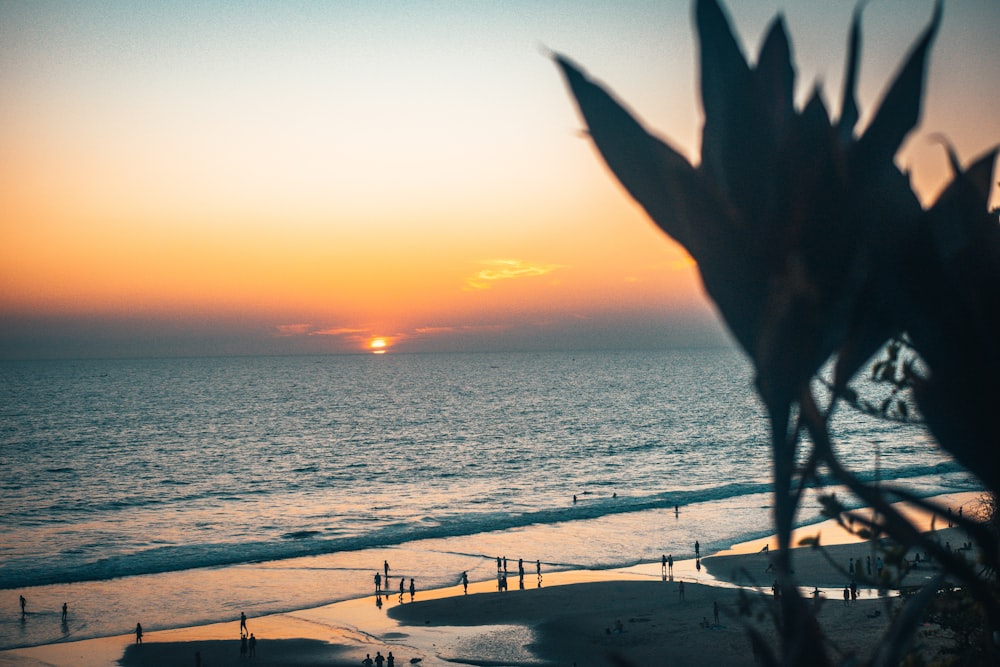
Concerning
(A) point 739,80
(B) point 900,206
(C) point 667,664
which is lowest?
(C) point 667,664

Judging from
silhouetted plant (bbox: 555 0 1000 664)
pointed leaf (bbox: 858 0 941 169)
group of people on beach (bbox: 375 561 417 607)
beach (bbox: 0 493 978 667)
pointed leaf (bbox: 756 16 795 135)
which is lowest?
beach (bbox: 0 493 978 667)

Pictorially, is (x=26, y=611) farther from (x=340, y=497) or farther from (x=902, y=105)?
(x=902, y=105)

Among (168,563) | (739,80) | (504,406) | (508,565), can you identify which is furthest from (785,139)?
(504,406)

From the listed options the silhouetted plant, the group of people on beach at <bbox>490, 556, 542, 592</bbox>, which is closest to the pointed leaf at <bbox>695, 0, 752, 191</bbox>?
the silhouetted plant

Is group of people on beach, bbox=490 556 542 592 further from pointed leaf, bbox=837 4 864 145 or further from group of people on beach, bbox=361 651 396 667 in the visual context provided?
pointed leaf, bbox=837 4 864 145

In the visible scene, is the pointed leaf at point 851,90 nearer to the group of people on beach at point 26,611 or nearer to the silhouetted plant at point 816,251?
the silhouetted plant at point 816,251

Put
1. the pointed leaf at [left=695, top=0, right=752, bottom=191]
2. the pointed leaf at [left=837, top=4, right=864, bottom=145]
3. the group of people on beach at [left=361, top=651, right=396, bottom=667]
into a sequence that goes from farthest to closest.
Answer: the group of people on beach at [left=361, top=651, right=396, bottom=667], the pointed leaf at [left=695, top=0, right=752, bottom=191], the pointed leaf at [left=837, top=4, right=864, bottom=145]

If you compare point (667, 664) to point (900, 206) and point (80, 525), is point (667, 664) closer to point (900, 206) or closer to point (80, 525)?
point (900, 206)
